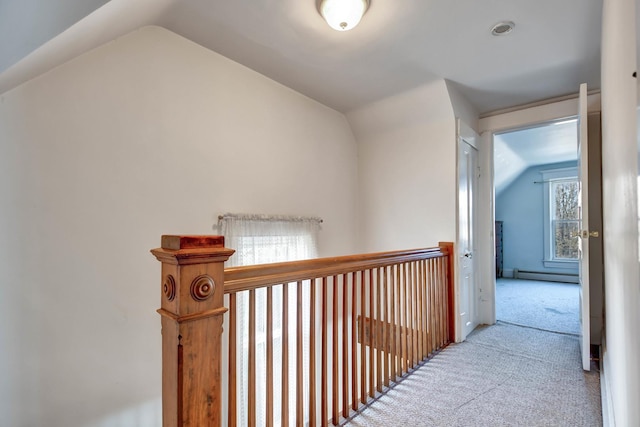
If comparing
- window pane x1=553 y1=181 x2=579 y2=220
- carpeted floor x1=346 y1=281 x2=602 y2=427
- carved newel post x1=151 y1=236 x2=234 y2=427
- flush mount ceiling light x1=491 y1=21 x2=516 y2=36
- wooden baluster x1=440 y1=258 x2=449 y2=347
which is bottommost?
carpeted floor x1=346 y1=281 x2=602 y2=427

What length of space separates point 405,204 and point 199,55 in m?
2.30

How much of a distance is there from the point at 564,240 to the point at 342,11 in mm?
6906

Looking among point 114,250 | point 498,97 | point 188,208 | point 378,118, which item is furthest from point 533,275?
point 114,250

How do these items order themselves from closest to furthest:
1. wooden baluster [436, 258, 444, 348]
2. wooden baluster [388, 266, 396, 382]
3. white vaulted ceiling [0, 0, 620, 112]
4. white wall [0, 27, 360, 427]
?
white vaulted ceiling [0, 0, 620, 112] → white wall [0, 27, 360, 427] → wooden baluster [388, 266, 396, 382] → wooden baluster [436, 258, 444, 348]

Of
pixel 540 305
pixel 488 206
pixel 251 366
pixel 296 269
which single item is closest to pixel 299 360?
pixel 251 366

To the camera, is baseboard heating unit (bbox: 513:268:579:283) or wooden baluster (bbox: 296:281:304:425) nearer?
wooden baluster (bbox: 296:281:304:425)

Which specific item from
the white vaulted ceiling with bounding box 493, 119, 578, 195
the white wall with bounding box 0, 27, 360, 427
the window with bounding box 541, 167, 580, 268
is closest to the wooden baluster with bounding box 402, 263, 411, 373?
the white wall with bounding box 0, 27, 360, 427

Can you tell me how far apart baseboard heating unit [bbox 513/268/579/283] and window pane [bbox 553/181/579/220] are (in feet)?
3.87

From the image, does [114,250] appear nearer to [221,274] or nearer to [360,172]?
[221,274]

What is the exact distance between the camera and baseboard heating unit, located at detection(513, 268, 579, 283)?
6021mm

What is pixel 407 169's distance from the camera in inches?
129

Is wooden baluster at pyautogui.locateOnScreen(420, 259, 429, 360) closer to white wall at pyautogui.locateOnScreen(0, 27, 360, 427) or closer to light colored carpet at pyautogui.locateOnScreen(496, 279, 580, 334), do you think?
white wall at pyautogui.locateOnScreen(0, 27, 360, 427)

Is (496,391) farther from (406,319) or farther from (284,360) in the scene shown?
(284,360)

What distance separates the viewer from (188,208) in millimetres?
2203
